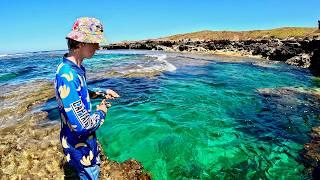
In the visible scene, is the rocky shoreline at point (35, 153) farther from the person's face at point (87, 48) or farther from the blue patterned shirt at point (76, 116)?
the person's face at point (87, 48)

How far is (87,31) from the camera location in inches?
131

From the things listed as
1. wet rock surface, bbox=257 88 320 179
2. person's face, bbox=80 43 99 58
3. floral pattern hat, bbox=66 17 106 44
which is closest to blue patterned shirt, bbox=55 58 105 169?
person's face, bbox=80 43 99 58

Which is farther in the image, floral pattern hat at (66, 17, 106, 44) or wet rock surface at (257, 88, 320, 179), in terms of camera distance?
wet rock surface at (257, 88, 320, 179)

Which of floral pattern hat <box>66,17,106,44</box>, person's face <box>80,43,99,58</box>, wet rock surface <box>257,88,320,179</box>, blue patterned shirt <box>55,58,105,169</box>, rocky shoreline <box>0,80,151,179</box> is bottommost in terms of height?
wet rock surface <box>257,88,320,179</box>

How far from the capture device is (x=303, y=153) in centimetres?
717

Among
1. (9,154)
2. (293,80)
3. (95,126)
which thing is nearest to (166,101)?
(9,154)

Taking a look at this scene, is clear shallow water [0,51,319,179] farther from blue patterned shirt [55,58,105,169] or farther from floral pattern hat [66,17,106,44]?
floral pattern hat [66,17,106,44]

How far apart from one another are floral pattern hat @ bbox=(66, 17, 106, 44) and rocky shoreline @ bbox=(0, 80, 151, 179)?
304 centimetres

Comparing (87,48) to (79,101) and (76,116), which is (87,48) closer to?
(79,101)

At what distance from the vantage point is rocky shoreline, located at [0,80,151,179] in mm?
5633

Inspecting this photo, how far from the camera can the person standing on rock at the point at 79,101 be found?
3.20 m

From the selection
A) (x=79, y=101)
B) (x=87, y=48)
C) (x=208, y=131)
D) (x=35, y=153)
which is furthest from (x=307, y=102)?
(x=79, y=101)

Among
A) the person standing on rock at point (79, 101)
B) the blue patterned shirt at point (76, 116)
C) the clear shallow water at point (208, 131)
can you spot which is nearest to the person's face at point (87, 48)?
the person standing on rock at point (79, 101)

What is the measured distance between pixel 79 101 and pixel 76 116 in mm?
163
